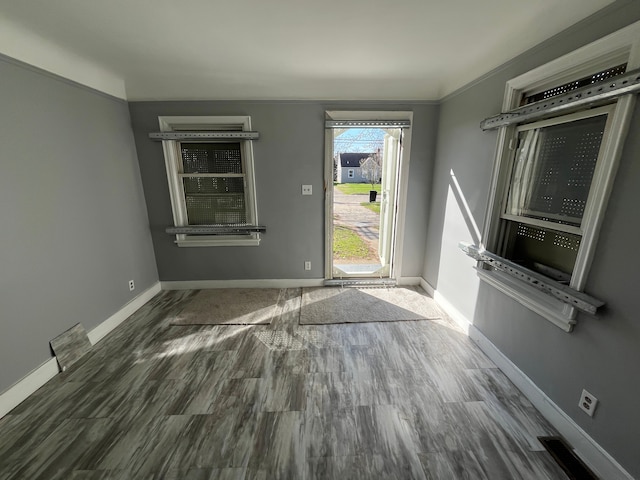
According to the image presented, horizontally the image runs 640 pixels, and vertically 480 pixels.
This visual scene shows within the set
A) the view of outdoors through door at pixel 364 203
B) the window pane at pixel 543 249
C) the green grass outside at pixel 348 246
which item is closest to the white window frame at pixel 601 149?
the window pane at pixel 543 249

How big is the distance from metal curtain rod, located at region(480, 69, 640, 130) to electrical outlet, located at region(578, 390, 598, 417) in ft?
4.83

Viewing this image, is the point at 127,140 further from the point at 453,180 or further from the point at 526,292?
the point at 526,292

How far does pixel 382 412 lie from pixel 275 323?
1.30 m

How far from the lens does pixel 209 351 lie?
83.7 inches

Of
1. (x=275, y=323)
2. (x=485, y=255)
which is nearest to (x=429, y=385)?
(x=485, y=255)

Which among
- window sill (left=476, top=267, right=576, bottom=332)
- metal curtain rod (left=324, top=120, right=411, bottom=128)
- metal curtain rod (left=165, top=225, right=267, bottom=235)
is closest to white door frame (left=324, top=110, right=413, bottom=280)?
metal curtain rod (left=324, top=120, right=411, bottom=128)

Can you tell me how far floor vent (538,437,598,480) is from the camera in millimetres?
1225

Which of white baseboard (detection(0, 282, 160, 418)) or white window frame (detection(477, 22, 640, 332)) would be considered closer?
white window frame (detection(477, 22, 640, 332))

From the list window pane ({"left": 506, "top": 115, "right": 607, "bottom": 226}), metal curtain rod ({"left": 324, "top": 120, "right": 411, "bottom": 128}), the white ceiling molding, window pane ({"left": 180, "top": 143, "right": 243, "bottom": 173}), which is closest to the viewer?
window pane ({"left": 506, "top": 115, "right": 607, "bottom": 226})

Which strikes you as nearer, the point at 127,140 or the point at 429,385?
the point at 429,385

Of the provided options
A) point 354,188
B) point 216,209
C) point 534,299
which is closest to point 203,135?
point 216,209

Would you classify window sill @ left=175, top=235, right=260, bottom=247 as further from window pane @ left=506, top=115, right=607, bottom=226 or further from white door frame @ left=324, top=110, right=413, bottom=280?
window pane @ left=506, top=115, right=607, bottom=226

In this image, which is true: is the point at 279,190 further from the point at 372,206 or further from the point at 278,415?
the point at 372,206

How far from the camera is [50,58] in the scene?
6.06 ft
